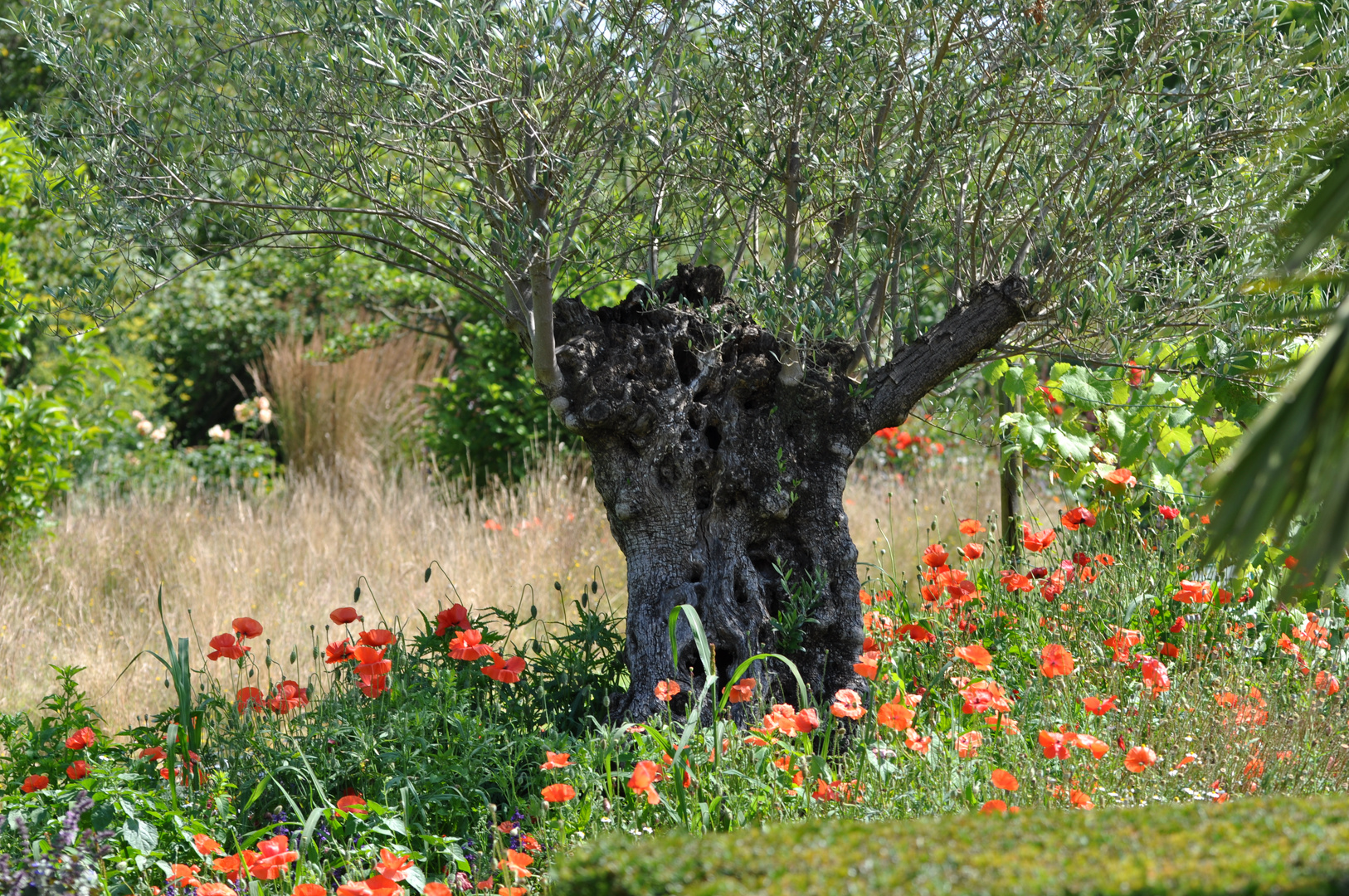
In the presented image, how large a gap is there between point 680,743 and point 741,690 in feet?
0.97

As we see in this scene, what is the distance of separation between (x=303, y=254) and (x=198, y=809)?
1.94 m

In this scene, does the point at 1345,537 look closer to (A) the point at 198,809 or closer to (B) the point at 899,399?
(B) the point at 899,399

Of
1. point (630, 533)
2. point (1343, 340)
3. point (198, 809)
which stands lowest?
point (198, 809)

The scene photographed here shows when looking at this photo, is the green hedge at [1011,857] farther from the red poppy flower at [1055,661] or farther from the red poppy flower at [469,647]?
the red poppy flower at [469,647]

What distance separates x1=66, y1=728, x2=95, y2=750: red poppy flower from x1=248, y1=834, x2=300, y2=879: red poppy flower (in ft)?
2.50

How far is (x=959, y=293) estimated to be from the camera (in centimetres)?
326

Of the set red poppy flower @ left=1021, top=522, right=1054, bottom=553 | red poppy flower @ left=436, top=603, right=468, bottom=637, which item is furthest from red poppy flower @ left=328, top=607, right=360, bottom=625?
red poppy flower @ left=1021, top=522, right=1054, bottom=553

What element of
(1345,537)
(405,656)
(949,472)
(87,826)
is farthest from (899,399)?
(949,472)

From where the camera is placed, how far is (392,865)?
207 centimetres

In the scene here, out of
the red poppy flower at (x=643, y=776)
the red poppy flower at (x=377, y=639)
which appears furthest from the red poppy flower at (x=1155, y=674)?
the red poppy flower at (x=377, y=639)

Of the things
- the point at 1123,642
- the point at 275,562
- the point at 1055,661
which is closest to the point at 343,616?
the point at 1055,661

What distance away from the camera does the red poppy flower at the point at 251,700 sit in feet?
9.14

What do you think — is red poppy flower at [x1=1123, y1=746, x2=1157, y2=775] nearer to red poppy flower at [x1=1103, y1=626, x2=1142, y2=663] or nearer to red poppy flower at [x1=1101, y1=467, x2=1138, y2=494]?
red poppy flower at [x1=1103, y1=626, x2=1142, y2=663]

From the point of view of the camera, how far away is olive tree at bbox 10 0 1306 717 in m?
2.79
